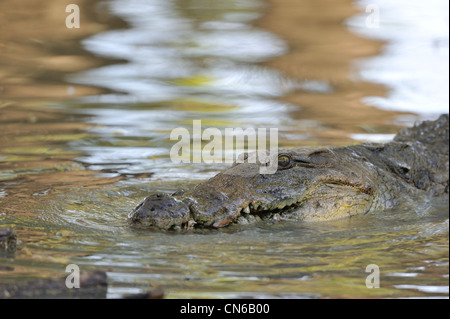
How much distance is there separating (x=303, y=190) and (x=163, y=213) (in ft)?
4.21

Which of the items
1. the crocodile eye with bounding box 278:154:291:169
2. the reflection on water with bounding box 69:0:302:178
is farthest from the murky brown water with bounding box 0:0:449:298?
the crocodile eye with bounding box 278:154:291:169

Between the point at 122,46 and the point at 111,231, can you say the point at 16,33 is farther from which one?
the point at 111,231

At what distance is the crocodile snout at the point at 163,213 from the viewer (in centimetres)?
548

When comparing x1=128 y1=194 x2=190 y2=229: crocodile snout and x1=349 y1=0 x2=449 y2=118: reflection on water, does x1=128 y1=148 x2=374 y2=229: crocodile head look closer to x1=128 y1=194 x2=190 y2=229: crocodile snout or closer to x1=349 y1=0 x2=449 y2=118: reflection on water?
x1=128 y1=194 x2=190 y2=229: crocodile snout

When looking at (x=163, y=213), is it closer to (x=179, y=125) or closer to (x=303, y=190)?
(x=303, y=190)

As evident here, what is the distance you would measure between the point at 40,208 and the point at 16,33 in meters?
7.81

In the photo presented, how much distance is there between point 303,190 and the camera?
6.04 meters

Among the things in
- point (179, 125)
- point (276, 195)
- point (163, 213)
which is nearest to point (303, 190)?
point (276, 195)

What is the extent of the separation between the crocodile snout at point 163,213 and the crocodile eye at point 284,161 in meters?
1.01

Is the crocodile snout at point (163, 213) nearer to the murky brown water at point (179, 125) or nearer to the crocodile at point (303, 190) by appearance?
the crocodile at point (303, 190)

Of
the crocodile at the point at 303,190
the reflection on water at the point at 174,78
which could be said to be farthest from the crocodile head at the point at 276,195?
the reflection on water at the point at 174,78

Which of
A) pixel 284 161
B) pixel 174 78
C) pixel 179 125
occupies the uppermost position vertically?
pixel 174 78

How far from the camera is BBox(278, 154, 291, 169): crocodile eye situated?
20.2 feet

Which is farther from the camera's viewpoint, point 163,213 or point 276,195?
point 276,195
